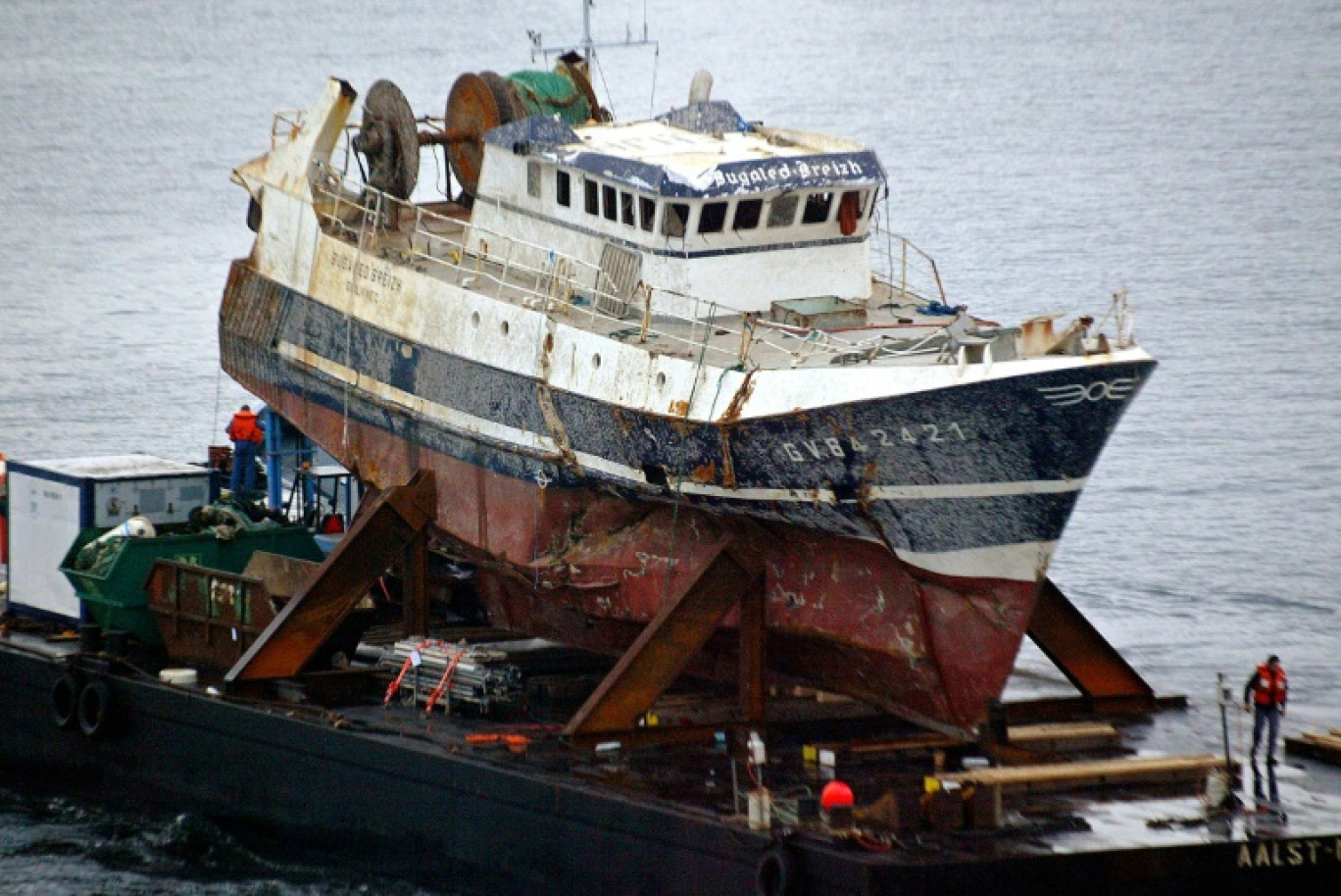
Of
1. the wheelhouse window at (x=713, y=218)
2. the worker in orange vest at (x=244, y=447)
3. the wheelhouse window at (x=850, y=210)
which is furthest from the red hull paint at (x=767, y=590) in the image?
the wheelhouse window at (x=850, y=210)

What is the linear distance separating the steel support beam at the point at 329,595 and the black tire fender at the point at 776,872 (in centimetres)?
855

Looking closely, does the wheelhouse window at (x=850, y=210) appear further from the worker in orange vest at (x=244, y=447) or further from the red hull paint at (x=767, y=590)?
the worker in orange vest at (x=244, y=447)

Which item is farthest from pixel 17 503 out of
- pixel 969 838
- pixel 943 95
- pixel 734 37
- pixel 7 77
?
pixel 734 37

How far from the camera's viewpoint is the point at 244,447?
3925 centimetres

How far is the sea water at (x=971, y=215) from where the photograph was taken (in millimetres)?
42906

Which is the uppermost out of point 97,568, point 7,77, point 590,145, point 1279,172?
point 7,77

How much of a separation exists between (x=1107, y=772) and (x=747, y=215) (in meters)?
8.38

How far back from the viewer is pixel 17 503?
37156 mm

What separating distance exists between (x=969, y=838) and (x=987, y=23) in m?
125

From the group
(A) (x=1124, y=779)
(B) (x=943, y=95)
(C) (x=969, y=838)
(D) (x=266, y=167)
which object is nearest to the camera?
(C) (x=969, y=838)

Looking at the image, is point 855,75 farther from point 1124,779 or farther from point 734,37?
point 1124,779

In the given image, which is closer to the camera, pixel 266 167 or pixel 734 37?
pixel 266 167

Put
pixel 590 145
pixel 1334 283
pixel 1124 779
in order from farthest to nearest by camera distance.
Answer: pixel 1334 283 → pixel 590 145 → pixel 1124 779

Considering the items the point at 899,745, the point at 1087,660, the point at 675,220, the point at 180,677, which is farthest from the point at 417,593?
the point at 1087,660
